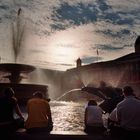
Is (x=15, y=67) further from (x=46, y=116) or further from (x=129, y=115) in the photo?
(x=129, y=115)

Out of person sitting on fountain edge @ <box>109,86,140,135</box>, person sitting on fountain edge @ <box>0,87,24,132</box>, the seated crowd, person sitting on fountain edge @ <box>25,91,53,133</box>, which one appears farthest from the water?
person sitting on fountain edge @ <box>109,86,140,135</box>

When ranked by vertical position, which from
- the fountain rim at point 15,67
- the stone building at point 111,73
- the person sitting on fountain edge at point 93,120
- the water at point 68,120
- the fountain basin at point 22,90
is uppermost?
the stone building at point 111,73

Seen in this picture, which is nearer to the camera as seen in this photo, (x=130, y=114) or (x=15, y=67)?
(x=130, y=114)

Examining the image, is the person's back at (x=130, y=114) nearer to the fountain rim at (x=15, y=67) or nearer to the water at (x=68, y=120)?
the water at (x=68, y=120)

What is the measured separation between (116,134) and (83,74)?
171 ft

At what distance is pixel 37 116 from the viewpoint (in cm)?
642

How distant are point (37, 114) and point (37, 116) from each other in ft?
0.15

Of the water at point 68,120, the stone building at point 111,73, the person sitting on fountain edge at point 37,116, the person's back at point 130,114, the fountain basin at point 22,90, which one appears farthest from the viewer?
the stone building at point 111,73

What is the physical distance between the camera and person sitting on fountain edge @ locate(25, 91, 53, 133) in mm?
6367

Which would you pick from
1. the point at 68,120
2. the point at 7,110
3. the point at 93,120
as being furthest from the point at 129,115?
the point at 68,120

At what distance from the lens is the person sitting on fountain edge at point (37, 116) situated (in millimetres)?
6367

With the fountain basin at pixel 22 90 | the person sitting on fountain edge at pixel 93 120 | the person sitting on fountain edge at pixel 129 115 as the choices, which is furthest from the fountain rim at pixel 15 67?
the person sitting on fountain edge at pixel 129 115

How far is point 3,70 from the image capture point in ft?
59.0

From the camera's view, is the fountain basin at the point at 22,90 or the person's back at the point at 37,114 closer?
the person's back at the point at 37,114
